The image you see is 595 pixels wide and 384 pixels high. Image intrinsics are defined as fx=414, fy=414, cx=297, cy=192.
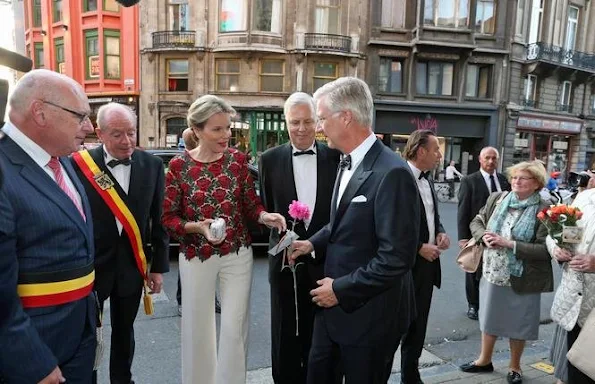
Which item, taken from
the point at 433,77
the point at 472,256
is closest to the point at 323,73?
the point at 433,77

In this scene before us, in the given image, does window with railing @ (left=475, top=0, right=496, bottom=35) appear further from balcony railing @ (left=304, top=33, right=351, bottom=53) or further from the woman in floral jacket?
the woman in floral jacket

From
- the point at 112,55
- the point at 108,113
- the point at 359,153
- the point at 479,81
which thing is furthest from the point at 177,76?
the point at 359,153

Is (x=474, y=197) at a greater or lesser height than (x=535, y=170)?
lesser

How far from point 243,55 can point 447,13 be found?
439 inches

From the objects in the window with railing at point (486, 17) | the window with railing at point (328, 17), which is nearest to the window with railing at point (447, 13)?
the window with railing at point (486, 17)

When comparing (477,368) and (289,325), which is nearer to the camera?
(289,325)

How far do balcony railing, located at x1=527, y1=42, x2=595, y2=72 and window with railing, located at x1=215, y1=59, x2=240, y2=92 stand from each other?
16330 mm

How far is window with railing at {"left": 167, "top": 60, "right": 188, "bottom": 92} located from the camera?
2153 centimetres

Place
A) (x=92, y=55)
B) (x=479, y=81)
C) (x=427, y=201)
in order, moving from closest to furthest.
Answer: (x=427, y=201), (x=92, y=55), (x=479, y=81)

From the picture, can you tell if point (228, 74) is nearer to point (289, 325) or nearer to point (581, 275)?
point (289, 325)

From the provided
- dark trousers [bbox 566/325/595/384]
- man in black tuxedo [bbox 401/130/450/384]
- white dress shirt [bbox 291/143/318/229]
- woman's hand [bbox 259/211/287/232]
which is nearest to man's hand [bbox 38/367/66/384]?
woman's hand [bbox 259/211/287/232]

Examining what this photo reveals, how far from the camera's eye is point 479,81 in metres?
23.2

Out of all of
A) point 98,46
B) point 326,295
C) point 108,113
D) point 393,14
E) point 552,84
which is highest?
point 393,14

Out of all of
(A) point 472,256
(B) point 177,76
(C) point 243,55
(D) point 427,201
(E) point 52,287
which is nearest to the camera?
(E) point 52,287
